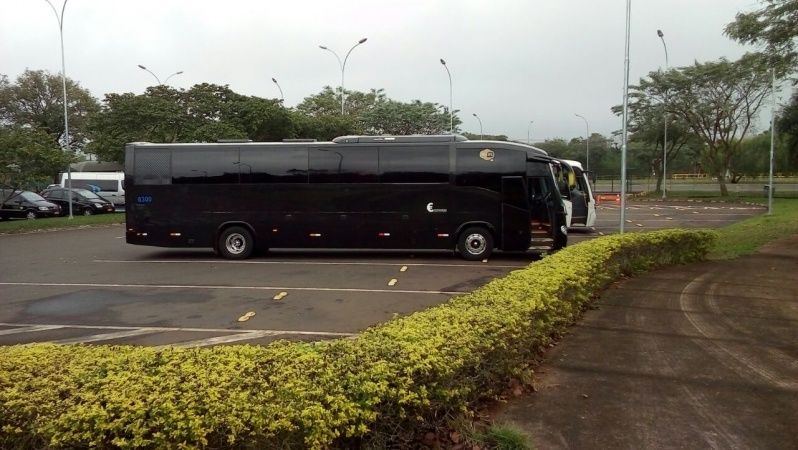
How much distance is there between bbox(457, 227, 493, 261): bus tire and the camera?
14.3m

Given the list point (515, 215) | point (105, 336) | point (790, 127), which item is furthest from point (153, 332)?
point (790, 127)

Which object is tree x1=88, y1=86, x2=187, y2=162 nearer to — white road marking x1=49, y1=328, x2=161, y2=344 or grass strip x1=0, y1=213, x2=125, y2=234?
grass strip x1=0, y1=213, x2=125, y2=234

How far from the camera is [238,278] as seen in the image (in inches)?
473

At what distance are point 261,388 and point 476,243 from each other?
11390 millimetres

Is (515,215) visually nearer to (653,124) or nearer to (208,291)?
(208,291)

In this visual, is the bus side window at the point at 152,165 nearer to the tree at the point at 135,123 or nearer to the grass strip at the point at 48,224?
the grass strip at the point at 48,224

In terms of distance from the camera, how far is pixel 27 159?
2242cm

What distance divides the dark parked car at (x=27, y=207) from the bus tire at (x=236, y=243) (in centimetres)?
1926

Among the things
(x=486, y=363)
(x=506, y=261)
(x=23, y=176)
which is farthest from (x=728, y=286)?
(x=23, y=176)

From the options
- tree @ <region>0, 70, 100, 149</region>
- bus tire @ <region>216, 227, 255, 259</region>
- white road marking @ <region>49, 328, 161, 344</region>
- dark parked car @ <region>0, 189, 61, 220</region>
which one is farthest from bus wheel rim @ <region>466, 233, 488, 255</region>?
tree @ <region>0, 70, 100, 149</region>

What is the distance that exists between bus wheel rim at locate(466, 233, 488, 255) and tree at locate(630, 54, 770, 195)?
33009 mm

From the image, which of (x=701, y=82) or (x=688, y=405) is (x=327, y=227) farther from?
(x=701, y=82)

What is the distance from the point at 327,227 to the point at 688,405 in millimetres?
10958

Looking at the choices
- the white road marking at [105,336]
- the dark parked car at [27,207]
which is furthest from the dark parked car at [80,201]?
the white road marking at [105,336]
